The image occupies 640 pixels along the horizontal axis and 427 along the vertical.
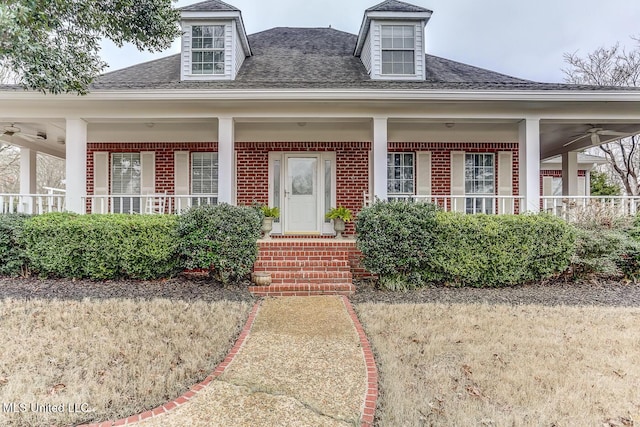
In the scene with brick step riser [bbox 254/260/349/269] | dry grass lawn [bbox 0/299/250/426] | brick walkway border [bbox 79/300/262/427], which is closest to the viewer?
brick walkway border [bbox 79/300/262/427]

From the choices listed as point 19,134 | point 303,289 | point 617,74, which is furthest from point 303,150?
point 617,74

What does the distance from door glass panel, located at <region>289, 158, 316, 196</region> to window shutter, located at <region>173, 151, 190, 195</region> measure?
293 centimetres

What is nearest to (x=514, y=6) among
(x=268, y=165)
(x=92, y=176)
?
(x=268, y=165)

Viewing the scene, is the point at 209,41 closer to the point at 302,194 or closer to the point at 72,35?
the point at 72,35

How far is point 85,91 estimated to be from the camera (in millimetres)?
6059

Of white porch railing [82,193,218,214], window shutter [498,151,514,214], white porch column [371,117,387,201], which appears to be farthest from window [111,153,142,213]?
window shutter [498,151,514,214]

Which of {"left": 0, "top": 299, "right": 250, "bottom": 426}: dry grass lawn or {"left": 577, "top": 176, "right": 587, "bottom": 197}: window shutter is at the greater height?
{"left": 577, "top": 176, "right": 587, "bottom": 197}: window shutter

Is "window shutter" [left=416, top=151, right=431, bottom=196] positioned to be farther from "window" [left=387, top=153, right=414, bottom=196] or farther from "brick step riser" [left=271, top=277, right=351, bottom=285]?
"brick step riser" [left=271, top=277, right=351, bottom=285]

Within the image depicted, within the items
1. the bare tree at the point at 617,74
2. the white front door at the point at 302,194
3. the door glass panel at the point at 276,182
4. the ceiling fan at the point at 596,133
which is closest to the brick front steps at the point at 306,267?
the white front door at the point at 302,194

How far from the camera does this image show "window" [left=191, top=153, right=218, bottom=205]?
9484mm

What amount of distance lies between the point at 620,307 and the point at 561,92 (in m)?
4.06

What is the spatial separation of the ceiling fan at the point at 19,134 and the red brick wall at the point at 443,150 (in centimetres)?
945

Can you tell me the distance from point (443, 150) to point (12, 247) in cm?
986

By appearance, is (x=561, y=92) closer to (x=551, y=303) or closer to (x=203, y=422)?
(x=551, y=303)
